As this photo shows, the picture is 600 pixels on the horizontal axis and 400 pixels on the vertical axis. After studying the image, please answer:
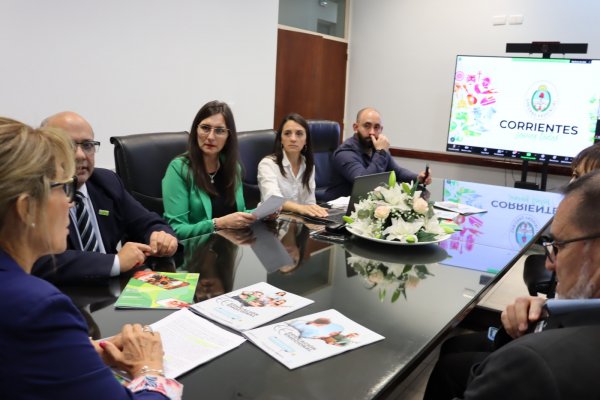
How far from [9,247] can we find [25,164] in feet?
0.46

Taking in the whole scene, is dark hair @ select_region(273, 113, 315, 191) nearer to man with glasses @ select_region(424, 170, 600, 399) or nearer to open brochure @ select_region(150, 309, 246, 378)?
open brochure @ select_region(150, 309, 246, 378)

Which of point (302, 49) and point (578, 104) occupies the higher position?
point (302, 49)

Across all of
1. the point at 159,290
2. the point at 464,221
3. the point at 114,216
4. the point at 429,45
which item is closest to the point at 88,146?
the point at 114,216

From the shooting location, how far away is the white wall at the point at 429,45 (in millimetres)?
4684

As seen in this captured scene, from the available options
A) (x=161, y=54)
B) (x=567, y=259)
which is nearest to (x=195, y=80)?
(x=161, y=54)

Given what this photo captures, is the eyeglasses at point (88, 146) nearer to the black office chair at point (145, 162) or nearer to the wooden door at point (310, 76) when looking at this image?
the black office chair at point (145, 162)

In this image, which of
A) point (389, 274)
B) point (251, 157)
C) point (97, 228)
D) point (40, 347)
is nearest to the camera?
point (40, 347)

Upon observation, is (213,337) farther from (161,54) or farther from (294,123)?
(161,54)

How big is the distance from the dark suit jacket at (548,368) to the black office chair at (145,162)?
6.04 ft

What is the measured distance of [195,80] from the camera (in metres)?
3.84

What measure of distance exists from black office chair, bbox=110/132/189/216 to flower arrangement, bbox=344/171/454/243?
1.03 m

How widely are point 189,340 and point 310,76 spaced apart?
4492mm

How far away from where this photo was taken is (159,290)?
1.40 meters

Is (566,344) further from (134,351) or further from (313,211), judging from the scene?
(313,211)
